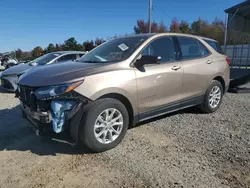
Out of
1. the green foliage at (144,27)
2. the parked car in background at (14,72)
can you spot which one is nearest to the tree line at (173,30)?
the green foliage at (144,27)

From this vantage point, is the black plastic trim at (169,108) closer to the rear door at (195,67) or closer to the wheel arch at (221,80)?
the rear door at (195,67)

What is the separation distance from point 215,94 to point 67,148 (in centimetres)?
345

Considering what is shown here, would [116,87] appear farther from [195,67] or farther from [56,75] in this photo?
[195,67]

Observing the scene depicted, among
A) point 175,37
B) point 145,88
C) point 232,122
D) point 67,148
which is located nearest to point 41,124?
point 67,148

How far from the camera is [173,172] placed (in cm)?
281

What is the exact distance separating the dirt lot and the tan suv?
345mm

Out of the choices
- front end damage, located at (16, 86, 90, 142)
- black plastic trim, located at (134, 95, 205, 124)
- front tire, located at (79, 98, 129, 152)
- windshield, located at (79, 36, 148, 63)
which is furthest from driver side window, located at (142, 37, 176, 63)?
front end damage, located at (16, 86, 90, 142)

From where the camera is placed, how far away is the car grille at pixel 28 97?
3225 millimetres

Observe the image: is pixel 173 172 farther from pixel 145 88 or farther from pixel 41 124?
pixel 41 124

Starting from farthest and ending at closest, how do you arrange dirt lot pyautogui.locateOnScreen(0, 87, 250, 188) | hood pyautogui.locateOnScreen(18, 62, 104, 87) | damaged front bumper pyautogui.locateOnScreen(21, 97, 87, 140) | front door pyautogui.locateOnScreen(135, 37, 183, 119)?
1. front door pyautogui.locateOnScreen(135, 37, 183, 119)
2. hood pyautogui.locateOnScreen(18, 62, 104, 87)
3. damaged front bumper pyautogui.locateOnScreen(21, 97, 87, 140)
4. dirt lot pyautogui.locateOnScreen(0, 87, 250, 188)

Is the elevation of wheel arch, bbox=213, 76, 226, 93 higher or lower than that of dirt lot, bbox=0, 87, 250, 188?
higher

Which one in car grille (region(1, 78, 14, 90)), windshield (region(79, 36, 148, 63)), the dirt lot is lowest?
the dirt lot

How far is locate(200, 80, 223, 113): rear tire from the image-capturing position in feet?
16.3

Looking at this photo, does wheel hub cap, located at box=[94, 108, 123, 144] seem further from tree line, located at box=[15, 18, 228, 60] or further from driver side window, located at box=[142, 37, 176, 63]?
tree line, located at box=[15, 18, 228, 60]
